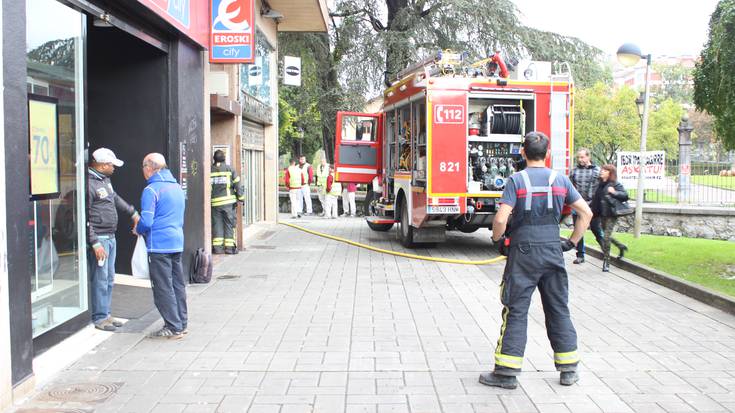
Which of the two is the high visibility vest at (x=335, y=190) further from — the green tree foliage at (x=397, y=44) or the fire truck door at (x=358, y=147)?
the fire truck door at (x=358, y=147)

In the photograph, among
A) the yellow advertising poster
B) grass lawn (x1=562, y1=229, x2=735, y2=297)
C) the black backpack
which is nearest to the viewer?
the yellow advertising poster

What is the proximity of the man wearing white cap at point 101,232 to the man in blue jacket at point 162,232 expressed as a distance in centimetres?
55

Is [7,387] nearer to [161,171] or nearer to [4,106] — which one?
[4,106]

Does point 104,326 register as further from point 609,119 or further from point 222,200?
point 609,119

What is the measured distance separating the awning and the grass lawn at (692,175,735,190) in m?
12.2

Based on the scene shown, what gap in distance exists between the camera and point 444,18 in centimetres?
2427

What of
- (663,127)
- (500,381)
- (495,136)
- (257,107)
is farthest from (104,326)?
(663,127)

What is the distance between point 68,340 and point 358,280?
15.3 ft

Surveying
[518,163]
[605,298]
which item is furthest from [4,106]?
[518,163]

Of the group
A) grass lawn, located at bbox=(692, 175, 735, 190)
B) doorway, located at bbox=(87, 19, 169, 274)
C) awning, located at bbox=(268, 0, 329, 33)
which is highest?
awning, located at bbox=(268, 0, 329, 33)

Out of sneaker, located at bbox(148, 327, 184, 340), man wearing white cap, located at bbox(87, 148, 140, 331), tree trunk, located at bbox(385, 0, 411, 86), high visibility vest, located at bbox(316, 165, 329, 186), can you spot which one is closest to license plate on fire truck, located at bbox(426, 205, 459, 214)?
man wearing white cap, located at bbox(87, 148, 140, 331)

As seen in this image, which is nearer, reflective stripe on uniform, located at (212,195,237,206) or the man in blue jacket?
the man in blue jacket

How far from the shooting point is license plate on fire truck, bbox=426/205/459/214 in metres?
12.1

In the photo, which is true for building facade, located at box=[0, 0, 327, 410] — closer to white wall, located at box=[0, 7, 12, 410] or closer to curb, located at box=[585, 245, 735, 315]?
white wall, located at box=[0, 7, 12, 410]
